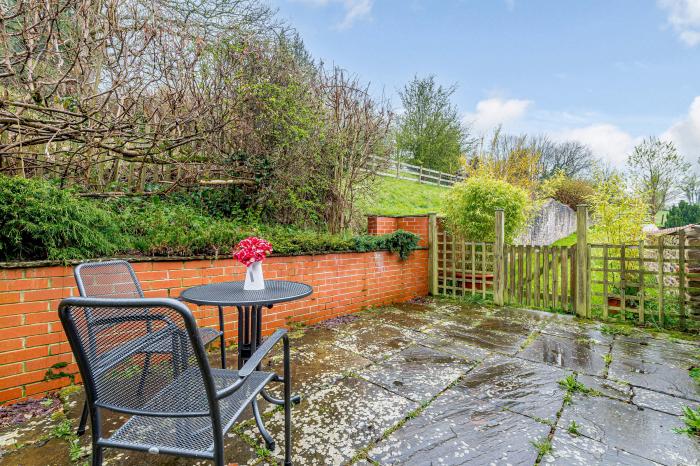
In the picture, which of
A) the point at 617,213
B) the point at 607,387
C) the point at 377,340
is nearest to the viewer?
the point at 607,387

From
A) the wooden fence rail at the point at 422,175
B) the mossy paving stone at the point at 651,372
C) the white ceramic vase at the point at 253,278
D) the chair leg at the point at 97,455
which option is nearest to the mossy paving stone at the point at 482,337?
the mossy paving stone at the point at 651,372

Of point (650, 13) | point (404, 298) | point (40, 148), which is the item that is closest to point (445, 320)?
point (404, 298)

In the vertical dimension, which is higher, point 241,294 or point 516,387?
point 241,294

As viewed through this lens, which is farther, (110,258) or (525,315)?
(525,315)

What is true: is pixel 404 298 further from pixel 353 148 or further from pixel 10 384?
pixel 10 384

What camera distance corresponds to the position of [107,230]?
9.02 ft

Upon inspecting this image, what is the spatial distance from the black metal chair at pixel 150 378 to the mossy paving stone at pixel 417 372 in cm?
150

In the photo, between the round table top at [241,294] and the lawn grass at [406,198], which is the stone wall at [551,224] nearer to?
the lawn grass at [406,198]

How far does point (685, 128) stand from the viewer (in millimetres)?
18109

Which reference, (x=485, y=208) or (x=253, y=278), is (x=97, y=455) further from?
(x=485, y=208)

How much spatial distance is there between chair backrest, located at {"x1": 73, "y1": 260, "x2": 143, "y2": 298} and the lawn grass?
6.90 meters

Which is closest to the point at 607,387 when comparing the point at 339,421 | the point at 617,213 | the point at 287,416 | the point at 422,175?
the point at 339,421

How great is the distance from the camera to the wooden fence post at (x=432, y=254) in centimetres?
584

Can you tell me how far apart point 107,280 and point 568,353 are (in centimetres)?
391
